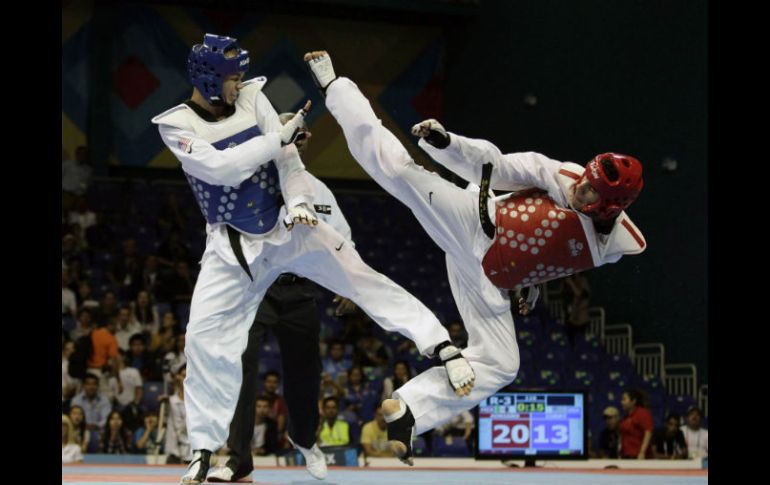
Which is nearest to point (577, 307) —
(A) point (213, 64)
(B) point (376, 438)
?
(B) point (376, 438)

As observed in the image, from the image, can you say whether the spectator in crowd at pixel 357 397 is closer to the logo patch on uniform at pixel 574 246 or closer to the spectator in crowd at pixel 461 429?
the spectator in crowd at pixel 461 429

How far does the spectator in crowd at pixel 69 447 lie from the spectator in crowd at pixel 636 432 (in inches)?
197

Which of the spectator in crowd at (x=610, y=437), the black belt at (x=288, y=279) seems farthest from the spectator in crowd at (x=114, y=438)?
the spectator in crowd at (x=610, y=437)

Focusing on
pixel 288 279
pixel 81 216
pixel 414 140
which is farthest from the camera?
pixel 414 140

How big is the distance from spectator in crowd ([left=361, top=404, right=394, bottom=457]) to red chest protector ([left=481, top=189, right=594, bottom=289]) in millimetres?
4802

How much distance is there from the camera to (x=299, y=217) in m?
4.46

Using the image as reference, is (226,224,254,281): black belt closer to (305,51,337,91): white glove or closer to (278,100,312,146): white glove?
(278,100,312,146): white glove

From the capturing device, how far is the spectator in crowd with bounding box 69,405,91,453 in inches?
357

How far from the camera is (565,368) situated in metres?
11.6

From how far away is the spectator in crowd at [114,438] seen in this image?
9.09 meters

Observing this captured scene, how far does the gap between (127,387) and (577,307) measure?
5353mm

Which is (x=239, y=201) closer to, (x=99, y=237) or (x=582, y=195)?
(x=582, y=195)

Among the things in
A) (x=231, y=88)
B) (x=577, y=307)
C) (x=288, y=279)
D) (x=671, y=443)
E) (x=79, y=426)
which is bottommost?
(x=671, y=443)

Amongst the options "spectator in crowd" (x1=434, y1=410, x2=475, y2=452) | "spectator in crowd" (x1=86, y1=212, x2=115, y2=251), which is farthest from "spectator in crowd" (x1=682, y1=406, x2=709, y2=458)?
"spectator in crowd" (x1=86, y1=212, x2=115, y2=251)
